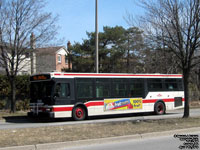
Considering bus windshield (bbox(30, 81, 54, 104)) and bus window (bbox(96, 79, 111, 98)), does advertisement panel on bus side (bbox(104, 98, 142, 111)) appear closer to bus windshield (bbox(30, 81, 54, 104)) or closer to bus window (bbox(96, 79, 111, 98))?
bus window (bbox(96, 79, 111, 98))

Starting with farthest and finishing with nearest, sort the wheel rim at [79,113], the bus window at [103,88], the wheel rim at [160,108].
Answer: the wheel rim at [160,108], the bus window at [103,88], the wheel rim at [79,113]

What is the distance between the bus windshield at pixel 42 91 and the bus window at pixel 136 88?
5601 mm

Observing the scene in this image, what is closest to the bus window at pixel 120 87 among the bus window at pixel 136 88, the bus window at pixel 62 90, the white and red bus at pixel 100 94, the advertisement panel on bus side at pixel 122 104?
the white and red bus at pixel 100 94

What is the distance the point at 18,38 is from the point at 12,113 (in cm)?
510

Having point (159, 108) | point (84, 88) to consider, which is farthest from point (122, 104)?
point (159, 108)

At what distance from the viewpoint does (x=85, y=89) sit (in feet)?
56.0

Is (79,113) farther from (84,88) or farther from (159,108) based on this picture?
(159,108)

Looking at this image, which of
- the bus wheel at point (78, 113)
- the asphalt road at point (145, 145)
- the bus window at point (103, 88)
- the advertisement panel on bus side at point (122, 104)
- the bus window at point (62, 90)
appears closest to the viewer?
the asphalt road at point (145, 145)

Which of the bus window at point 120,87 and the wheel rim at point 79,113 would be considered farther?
the bus window at point 120,87

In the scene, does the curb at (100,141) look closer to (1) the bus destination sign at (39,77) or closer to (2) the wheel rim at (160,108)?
(1) the bus destination sign at (39,77)

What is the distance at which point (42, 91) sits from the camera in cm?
1647

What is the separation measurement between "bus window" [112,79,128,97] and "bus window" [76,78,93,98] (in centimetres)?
171

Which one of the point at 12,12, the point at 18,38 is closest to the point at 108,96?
the point at 18,38

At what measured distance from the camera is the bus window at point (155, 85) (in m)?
20.0
